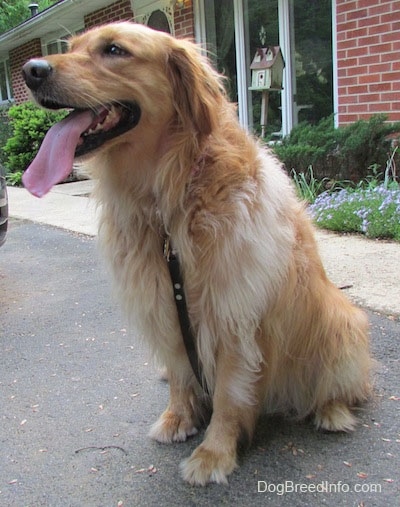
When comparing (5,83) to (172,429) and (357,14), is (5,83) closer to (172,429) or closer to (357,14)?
(357,14)

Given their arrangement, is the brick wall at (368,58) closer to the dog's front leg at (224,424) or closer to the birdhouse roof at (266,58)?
the birdhouse roof at (266,58)

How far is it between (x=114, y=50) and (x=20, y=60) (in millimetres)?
16875

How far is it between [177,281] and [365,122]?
4847 millimetres

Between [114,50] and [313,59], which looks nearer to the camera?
[114,50]

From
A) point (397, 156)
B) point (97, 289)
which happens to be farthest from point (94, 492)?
point (397, 156)

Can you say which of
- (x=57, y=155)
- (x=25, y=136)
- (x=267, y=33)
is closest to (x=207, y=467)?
(x=57, y=155)

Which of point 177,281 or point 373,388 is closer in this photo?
point 177,281

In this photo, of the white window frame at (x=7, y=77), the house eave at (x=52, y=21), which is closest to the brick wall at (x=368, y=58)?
the house eave at (x=52, y=21)

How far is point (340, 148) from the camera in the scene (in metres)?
6.46

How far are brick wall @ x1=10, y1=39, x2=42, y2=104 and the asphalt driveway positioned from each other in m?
14.3

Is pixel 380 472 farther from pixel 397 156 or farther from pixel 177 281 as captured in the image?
pixel 397 156

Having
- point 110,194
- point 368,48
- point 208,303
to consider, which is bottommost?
point 208,303

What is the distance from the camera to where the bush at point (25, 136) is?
12.2m

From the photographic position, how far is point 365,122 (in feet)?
20.8
